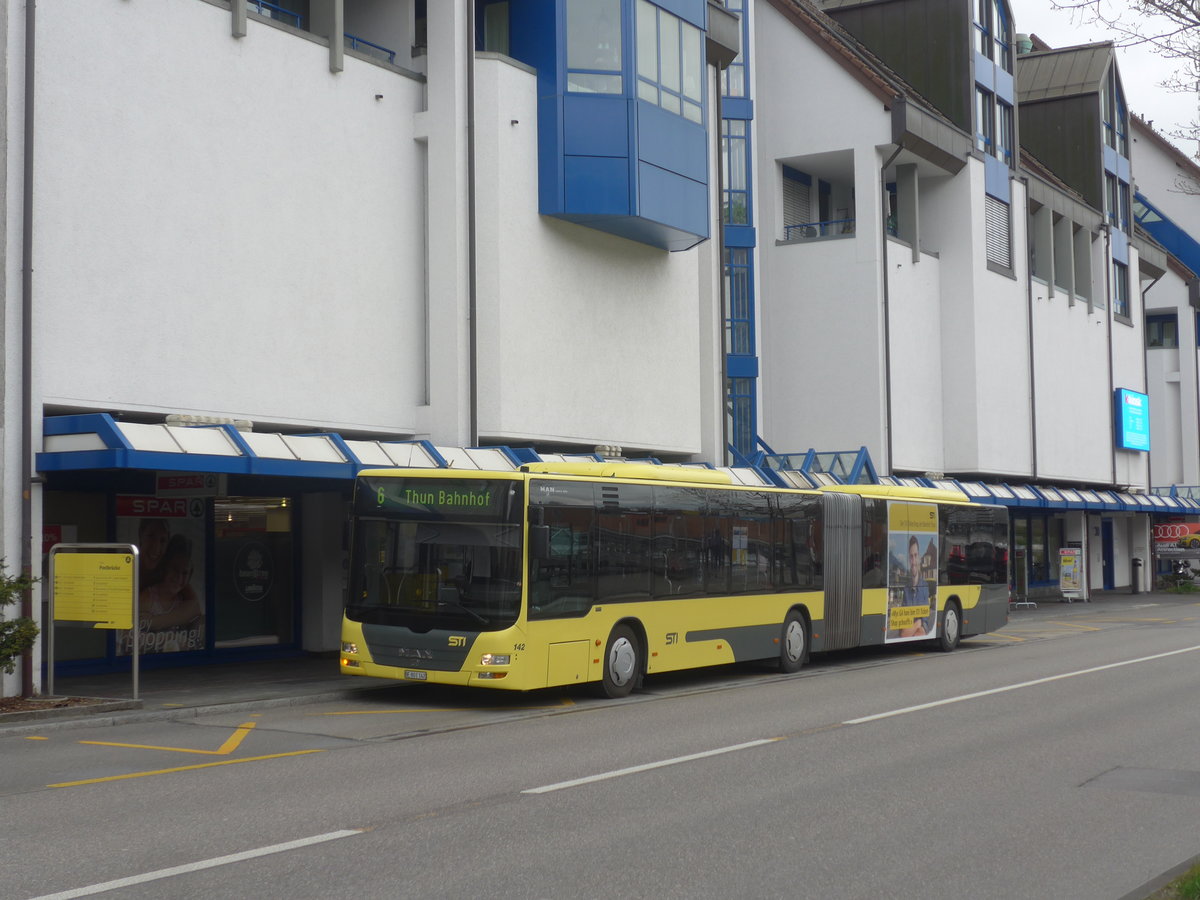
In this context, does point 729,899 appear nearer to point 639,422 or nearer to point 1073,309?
point 639,422

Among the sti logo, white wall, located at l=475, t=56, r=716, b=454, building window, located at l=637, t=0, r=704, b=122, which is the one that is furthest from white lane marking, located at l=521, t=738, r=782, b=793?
building window, located at l=637, t=0, r=704, b=122

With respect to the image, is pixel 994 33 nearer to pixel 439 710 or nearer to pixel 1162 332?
pixel 1162 332

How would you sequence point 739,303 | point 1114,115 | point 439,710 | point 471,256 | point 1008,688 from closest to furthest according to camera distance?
point 439,710 → point 1008,688 → point 471,256 → point 739,303 → point 1114,115

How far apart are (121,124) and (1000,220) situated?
101 ft

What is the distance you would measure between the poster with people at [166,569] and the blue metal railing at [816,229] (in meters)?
21.8

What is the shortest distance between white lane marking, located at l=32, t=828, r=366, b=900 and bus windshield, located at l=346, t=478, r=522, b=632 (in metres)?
7.03

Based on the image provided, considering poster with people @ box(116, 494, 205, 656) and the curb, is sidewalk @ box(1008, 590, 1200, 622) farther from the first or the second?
the curb

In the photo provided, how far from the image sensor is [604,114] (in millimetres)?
23594

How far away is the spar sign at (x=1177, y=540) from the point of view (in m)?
52.3

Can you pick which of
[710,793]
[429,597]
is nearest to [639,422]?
[429,597]

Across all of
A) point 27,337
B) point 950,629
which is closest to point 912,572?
point 950,629

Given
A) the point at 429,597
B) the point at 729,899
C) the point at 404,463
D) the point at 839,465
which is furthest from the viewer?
the point at 839,465

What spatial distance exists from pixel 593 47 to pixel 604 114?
4.13 ft

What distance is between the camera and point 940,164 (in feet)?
126
